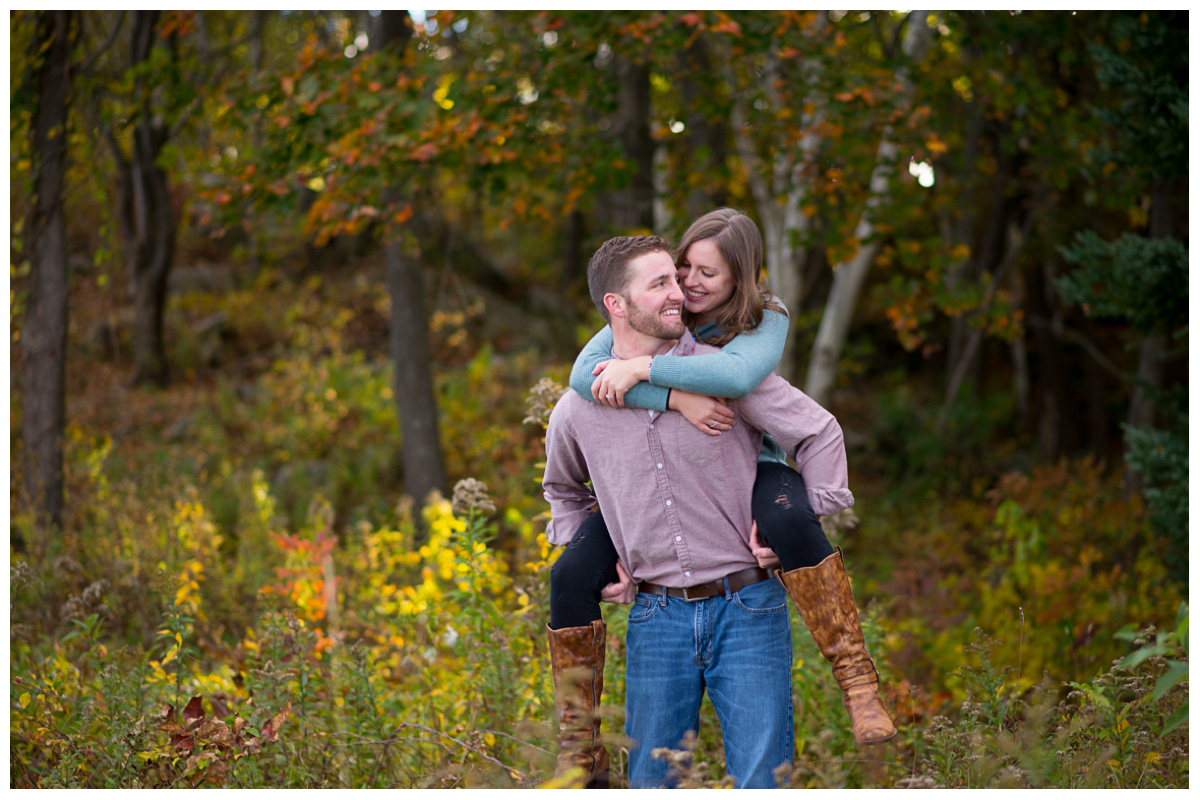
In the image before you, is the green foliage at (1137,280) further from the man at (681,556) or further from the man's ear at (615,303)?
the man's ear at (615,303)

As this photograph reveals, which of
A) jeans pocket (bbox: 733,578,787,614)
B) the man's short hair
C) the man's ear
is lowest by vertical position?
jeans pocket (bbox: 733,578,787,614)

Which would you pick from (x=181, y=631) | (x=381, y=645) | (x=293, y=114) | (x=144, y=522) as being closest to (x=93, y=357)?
(x=144, y=522)

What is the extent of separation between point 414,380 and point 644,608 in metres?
5.39

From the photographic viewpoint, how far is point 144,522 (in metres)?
5.48

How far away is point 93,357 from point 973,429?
10476mm

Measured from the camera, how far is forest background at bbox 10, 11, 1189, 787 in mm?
3145

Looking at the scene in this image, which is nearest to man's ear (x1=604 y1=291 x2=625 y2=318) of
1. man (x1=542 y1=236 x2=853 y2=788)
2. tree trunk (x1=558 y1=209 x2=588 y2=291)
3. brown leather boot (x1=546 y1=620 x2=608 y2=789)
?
man (x1=542 y1=236 x2=853 y2=788)

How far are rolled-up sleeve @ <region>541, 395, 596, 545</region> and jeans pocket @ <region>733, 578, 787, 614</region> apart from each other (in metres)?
0.53

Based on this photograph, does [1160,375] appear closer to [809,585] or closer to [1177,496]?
[1177,496]

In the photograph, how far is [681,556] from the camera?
2.38 m

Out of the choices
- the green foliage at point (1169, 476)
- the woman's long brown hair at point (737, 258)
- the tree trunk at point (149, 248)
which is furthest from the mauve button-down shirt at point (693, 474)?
the tree trunk at point (149, 248)

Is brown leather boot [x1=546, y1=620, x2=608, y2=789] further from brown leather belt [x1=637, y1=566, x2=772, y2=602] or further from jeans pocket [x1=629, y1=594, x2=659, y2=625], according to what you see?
brown leather belt [x1=637, y1=566, x2=772, y2=602]

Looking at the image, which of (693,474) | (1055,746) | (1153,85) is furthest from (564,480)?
(1153,85)

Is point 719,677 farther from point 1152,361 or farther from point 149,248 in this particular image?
point 149,248
